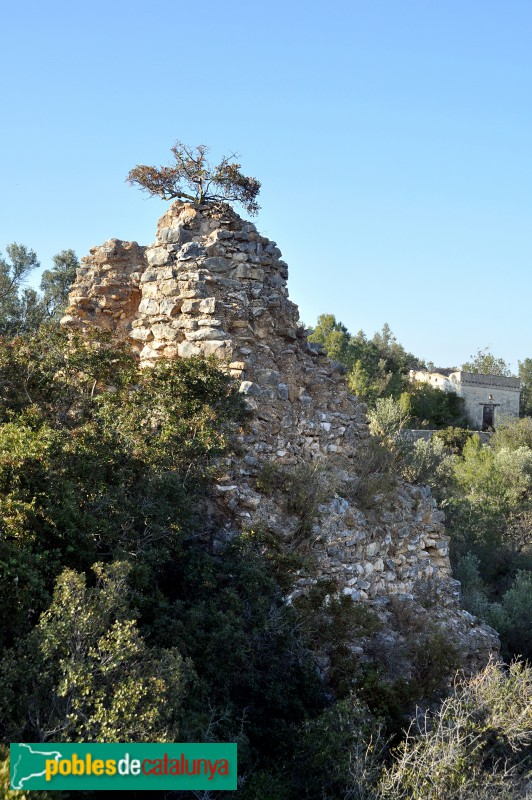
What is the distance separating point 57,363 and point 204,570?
3.05 m

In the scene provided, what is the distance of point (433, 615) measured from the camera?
9.03 meters

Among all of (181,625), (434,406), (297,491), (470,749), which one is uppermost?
(434,406)

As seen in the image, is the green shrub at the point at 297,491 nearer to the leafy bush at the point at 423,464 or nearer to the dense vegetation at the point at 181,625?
the dense vegetation at the point at 181,625

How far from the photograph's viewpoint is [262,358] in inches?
370

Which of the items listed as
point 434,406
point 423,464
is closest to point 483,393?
point 434,406

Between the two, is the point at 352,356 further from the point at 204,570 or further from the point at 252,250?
the point at 204,570

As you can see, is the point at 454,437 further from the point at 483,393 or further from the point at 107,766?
the point at 107,766

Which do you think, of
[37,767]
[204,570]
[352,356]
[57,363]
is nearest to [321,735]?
[204,570]

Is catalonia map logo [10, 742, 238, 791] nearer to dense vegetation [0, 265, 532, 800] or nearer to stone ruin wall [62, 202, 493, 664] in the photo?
dense vegetation [0, 265, 532, 800]

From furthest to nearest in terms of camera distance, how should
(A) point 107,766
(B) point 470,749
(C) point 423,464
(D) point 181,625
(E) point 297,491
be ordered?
1. (C) point 423,464
2. (E) point 297,491
3. (B) point 470,749
4. (D) point 181,625
5. (A) point 107,766

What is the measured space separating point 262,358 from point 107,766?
224 inches

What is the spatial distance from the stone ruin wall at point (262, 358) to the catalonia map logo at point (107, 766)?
11.4 ft

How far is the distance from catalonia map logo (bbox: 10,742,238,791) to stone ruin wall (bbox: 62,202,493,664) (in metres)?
3.47

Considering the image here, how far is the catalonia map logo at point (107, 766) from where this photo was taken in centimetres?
436
